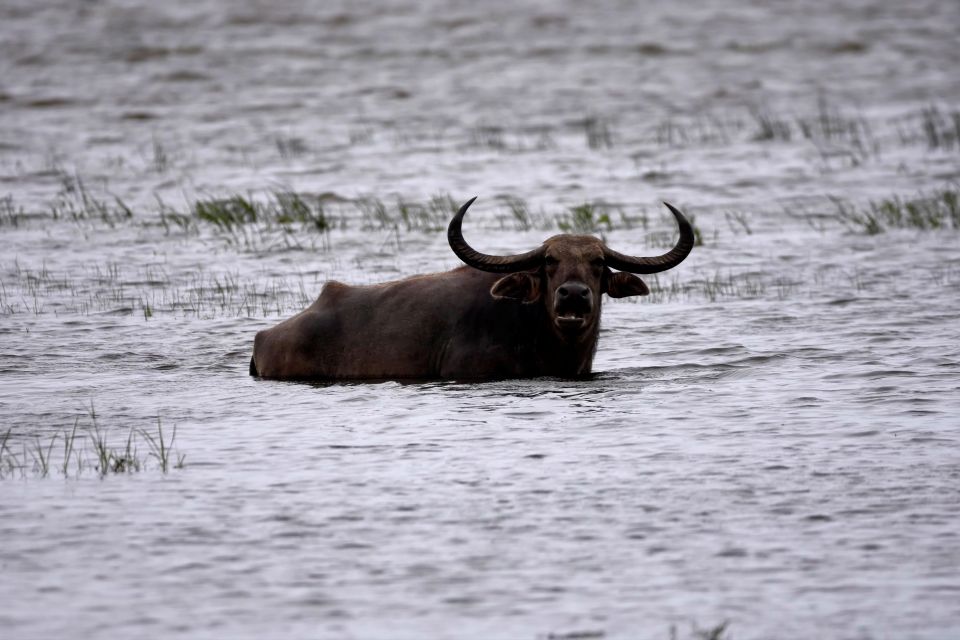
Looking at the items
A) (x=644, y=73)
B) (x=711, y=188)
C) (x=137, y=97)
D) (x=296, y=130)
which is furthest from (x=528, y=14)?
(x=711, y=188)

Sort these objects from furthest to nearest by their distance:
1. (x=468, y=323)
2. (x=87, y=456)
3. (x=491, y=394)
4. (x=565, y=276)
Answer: (x=468, y=323), (x=565, y=276), (x=491, y=394), (x=87, y=456)

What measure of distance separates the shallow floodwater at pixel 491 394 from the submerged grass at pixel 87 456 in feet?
0.16

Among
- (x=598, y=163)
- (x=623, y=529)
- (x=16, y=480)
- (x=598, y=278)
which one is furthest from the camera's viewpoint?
(x=598, y=163)

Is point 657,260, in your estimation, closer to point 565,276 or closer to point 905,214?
point 565,276

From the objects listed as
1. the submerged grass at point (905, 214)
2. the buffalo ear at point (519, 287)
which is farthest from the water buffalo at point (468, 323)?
the submerged grass at point (905, 214)

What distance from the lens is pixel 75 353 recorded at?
1237cm

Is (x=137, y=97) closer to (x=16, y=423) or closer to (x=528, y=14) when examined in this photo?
(x=528, y=14)

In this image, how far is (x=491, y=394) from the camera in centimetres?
1084

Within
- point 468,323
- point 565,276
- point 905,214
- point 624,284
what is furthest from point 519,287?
point 905,214

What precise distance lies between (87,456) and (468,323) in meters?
3.27

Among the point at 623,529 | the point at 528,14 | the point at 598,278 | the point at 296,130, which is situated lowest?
the point at 623,529

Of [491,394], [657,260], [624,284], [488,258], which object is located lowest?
[491,394]

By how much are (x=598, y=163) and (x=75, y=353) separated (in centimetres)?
1410

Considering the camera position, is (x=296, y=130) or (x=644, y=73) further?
(x=644, y=73)
